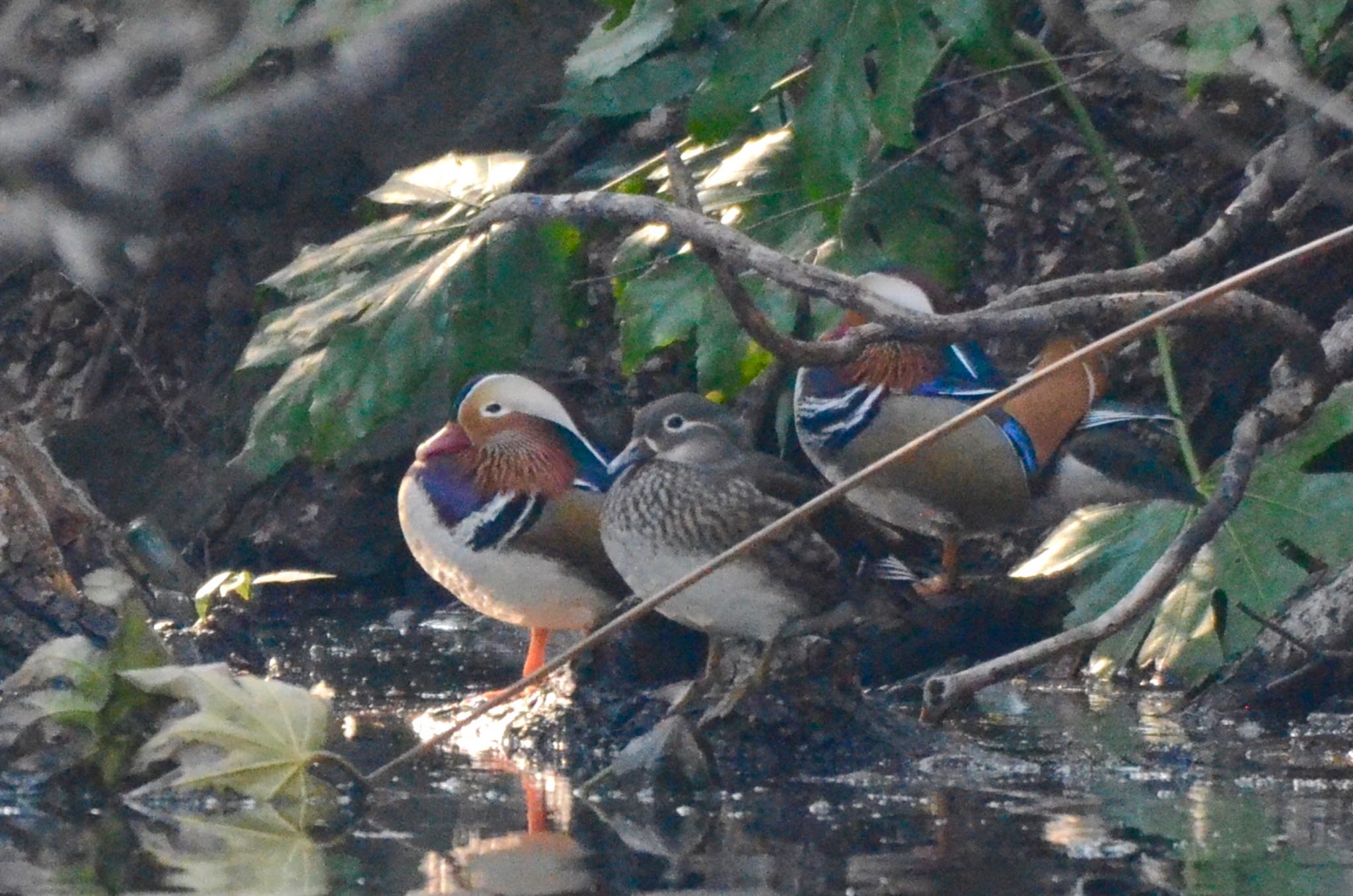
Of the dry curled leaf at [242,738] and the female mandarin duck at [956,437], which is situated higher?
the female mandarin duck at [956,437]

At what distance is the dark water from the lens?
2.61 metres

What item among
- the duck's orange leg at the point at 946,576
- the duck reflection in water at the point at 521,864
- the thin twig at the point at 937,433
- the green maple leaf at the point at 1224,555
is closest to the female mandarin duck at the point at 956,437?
the duck's orange leg at the point at 946,576

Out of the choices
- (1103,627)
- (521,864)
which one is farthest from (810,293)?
(521,864)

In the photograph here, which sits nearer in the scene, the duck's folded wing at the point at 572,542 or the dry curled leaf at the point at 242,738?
the dry curled leaf at the point at 242,738

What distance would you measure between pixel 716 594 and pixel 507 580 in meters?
0.75

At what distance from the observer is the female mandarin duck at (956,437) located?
4.82 m

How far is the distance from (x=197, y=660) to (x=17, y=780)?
3.66 feet

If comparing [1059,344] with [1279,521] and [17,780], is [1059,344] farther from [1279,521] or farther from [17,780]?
[17,780]

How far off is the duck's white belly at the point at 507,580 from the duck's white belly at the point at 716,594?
17.1 inches

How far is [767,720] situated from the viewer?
149 inches

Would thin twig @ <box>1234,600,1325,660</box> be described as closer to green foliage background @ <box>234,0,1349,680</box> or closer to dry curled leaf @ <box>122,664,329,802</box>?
green foliage background @ <box>234,0,1349,680</box>

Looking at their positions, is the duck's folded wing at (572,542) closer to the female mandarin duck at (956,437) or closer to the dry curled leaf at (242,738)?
the female mandarin duck at (956,437)

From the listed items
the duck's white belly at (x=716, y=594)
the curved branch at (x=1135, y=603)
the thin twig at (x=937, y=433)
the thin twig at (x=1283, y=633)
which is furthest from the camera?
the duck's white belly at (x=716, y=594)

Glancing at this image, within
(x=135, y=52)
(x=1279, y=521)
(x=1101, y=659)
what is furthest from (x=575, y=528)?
(x=135, y=52)
